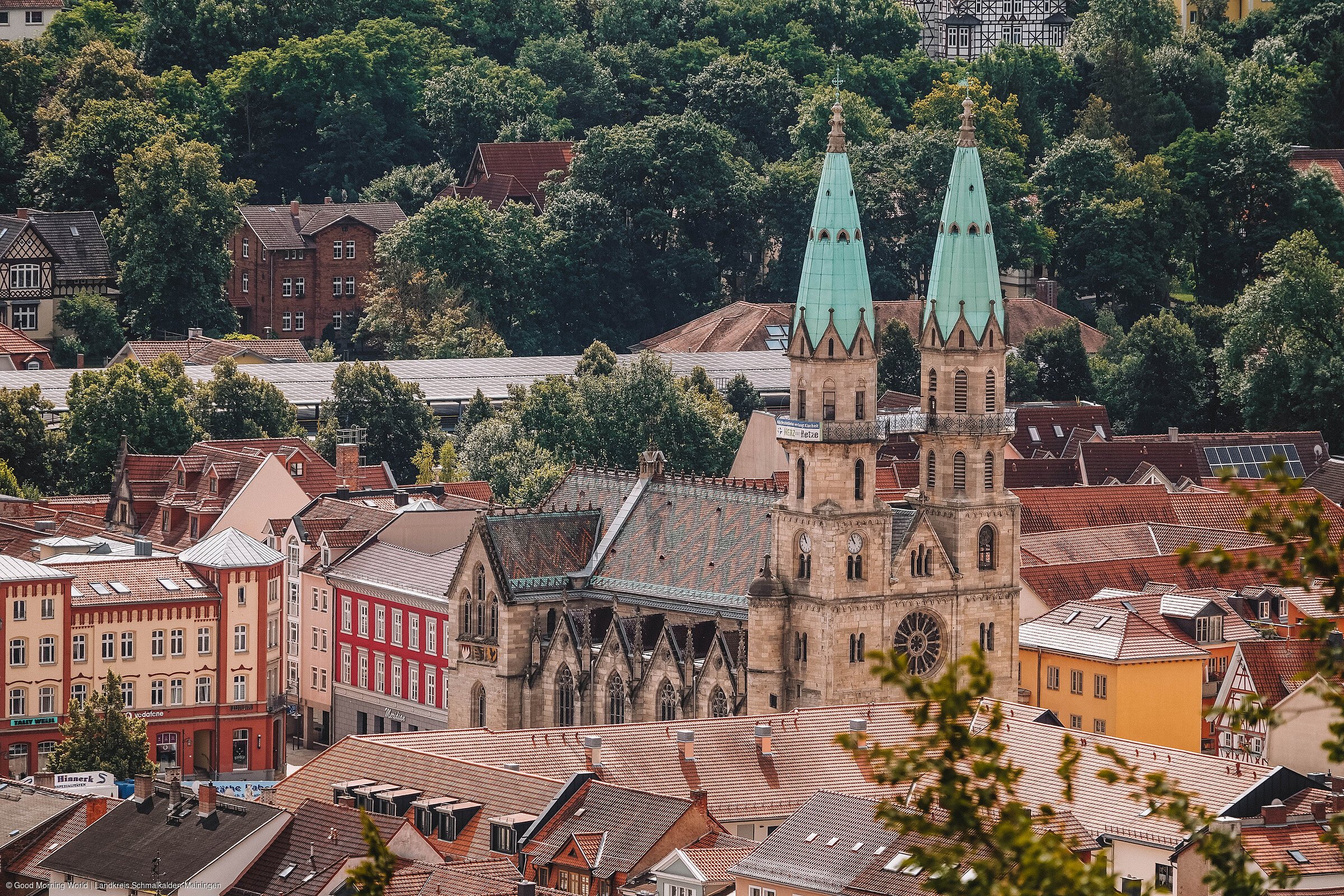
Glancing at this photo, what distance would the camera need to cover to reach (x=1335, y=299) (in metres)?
188

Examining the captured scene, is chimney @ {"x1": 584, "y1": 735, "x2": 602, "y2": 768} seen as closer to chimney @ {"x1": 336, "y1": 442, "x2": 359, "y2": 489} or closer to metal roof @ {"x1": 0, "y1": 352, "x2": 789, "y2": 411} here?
chimney @ {"x1": 336, "y1": 442, "x2": 359, "y2": 489}

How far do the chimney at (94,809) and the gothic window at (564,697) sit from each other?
24.1m

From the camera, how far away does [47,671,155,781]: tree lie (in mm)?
118938

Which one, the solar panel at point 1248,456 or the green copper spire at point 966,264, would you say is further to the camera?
the solar panel at point 1248,456

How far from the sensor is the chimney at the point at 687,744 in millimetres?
102500

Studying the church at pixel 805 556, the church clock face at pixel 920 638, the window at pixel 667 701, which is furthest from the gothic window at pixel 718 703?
the church clock face at pixel 920 638

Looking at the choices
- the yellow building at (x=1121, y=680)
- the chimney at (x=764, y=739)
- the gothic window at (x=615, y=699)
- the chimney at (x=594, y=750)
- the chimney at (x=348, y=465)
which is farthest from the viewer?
the chimney at (x=348, y=465)

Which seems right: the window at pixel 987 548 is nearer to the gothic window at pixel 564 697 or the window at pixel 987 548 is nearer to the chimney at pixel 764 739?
the gothic window at pixel 564 697

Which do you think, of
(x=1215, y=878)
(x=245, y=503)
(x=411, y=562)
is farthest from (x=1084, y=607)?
(x=1215, y=878)

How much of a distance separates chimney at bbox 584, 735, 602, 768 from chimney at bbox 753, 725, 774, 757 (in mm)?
4292

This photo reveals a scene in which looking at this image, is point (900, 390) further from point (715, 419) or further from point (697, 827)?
point (697, 827)

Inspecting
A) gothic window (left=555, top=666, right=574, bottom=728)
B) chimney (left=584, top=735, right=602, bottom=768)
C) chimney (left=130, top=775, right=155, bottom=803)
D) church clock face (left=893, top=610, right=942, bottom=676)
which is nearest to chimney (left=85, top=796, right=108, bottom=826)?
chimney (left=130, top=775, right=155, bottom=803)

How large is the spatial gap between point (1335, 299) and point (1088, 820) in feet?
317

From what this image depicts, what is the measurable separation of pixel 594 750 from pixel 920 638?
20.9 m
